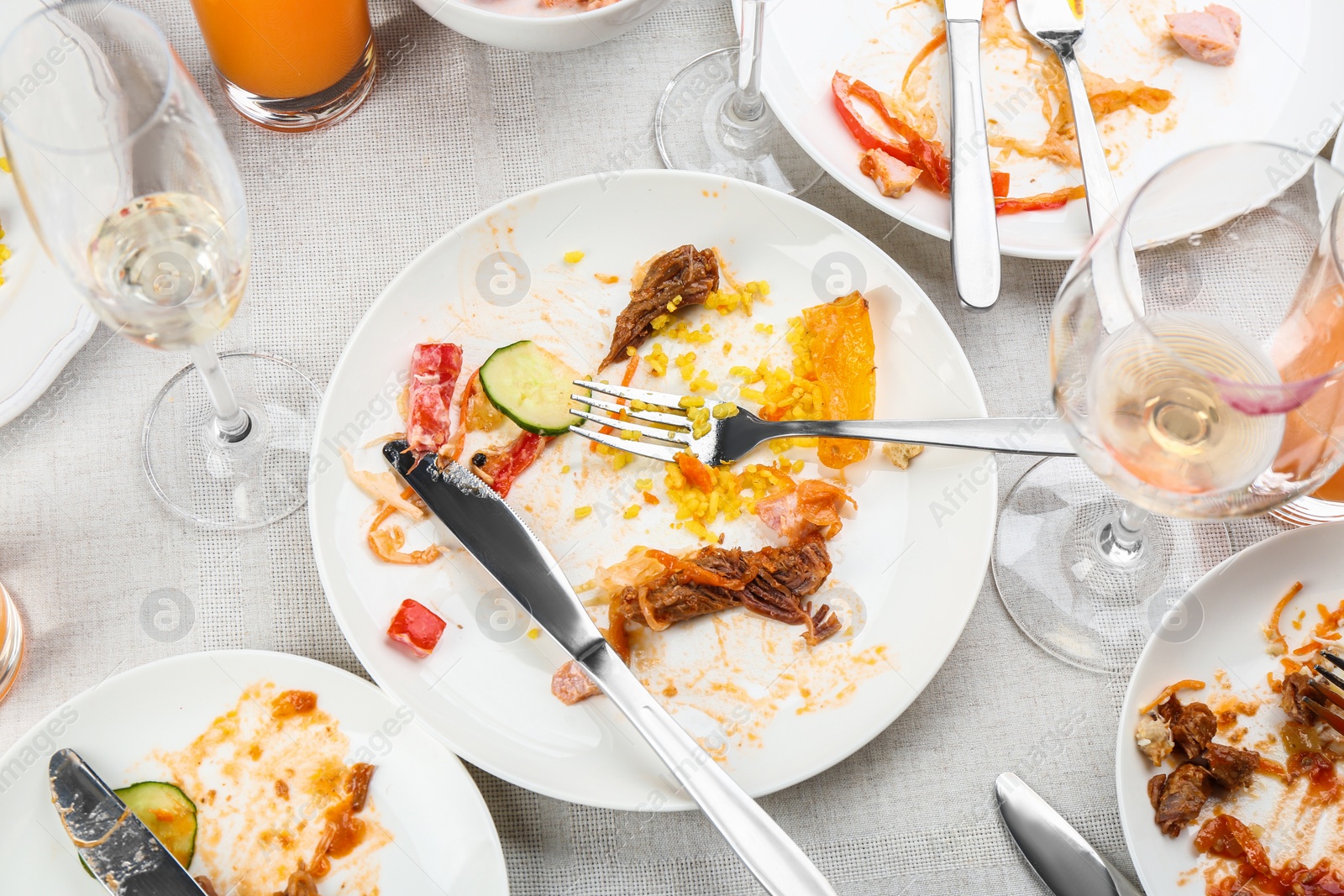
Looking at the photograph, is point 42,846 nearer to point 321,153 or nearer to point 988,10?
point 321,153

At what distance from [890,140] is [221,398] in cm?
119

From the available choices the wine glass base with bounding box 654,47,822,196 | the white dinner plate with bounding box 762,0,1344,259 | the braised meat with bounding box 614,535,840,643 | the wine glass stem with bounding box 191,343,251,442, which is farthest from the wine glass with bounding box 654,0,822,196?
the wine glass stem with bounding box 191,343,251,442

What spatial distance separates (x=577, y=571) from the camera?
1585mm

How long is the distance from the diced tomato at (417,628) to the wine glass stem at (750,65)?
1.06 metres

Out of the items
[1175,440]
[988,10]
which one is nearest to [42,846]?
[1175,440]

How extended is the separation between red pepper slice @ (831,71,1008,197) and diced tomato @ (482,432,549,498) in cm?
77

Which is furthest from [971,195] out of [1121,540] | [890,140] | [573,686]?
[573,686]

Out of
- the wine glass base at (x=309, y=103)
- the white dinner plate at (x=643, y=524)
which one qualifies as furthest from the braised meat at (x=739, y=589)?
the wine glass base at (x=309, y=103)

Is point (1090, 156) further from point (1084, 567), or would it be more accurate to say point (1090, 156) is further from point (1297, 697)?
point (1297, 697)

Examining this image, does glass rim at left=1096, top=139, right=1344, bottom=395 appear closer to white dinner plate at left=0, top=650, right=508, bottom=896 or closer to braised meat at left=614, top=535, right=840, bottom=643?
braised meat at left=614, top=535, right=840, bottom=643

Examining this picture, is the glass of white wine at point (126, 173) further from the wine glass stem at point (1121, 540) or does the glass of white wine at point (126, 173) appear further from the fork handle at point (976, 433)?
the wine glass stem at point (1121, 540)

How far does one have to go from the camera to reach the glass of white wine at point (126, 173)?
44.6 inches

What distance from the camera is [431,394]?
1602mm

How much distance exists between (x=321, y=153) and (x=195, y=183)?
699 mm
